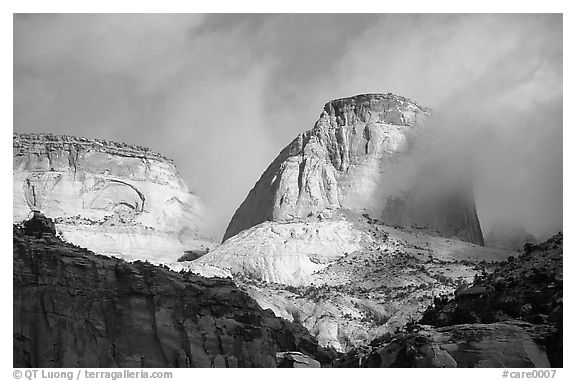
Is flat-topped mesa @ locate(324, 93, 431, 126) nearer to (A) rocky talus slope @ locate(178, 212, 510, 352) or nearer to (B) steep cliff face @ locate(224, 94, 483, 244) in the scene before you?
(B) steep cliff face @ locate(224, 94, 483, 244)

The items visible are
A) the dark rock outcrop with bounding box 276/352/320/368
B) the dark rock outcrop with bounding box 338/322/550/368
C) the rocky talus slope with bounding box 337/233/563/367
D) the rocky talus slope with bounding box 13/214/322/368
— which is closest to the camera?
the dark rock outcrop with bounding box 338/322/550/368

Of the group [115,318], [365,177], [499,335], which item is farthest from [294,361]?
[365,177]

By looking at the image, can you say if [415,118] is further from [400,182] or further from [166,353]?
[166,353]

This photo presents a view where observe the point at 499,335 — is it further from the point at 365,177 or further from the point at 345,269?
the point at 365,177

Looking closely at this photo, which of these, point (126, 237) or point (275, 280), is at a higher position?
point (126, 237)

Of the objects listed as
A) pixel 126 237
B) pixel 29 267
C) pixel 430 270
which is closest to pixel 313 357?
pixel 29 267

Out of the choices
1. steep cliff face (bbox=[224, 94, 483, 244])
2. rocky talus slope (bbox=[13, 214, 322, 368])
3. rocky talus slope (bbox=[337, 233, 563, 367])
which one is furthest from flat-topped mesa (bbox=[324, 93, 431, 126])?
rocky talus slope (bbox=[13, 214, 322, 368])

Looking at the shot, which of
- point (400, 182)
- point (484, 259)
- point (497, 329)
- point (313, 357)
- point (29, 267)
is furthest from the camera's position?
point (400, 182)
